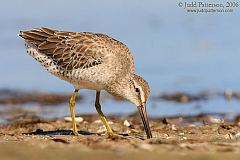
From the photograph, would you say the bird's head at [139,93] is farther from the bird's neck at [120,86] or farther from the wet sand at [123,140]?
the wet sand at [123,140]

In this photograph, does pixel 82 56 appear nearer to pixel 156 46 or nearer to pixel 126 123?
pixel 126 123

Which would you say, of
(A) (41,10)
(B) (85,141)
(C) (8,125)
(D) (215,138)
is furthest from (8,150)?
(A) (41,10)

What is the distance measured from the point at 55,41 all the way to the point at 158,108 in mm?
4494

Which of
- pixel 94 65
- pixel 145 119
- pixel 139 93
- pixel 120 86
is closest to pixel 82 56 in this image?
pixel 94 65

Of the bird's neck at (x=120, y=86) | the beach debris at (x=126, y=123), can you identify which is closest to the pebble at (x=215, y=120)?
the beach debris at (x=126, y=123)

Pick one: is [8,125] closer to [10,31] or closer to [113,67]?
[113,67]

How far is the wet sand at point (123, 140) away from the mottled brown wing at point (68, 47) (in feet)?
3.84

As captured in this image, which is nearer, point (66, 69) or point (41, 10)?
point (66, 69)

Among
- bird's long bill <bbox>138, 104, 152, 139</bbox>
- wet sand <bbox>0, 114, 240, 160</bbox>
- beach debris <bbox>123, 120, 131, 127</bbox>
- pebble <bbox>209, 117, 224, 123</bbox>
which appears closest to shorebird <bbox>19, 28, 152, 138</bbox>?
bird's long bill <bbox>138, 104, 152, 139</bbox>

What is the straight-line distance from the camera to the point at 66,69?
1401cm

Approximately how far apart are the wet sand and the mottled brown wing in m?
1.17

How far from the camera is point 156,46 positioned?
23.0 meters

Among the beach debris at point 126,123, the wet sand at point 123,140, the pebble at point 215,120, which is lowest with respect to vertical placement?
the wet sand at point 123,140

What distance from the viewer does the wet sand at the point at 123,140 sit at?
31.0 feet
